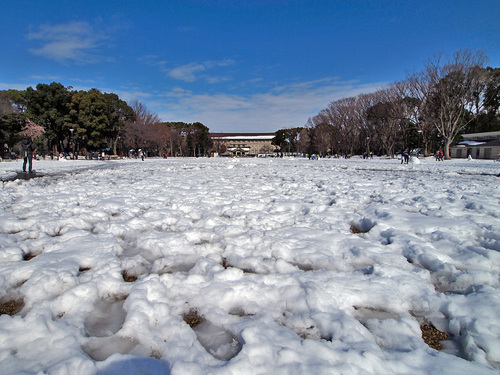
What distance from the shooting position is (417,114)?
31.5 meters

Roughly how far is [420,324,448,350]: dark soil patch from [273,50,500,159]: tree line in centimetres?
3181

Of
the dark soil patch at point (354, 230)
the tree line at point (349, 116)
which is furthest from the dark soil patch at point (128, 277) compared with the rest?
the tree line at point (349, 116)

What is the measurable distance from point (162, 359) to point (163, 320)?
0.31 m

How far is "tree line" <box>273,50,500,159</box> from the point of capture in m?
26.3

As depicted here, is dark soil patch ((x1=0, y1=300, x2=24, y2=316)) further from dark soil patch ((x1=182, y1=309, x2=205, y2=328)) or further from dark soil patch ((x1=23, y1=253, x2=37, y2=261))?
dark soil patch ((x1=182, y1=309, x2=205, y2=328))

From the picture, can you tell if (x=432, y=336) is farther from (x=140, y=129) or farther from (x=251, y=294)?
(x=140, y=129)

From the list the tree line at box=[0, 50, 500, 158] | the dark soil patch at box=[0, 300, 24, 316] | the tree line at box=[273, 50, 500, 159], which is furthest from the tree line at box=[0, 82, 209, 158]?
the dark soil patch at box=[0, 300, 24, 316]

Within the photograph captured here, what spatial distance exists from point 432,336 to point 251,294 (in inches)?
43.8

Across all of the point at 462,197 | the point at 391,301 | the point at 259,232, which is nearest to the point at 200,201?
the point at 259,232

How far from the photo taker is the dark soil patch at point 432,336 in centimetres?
150

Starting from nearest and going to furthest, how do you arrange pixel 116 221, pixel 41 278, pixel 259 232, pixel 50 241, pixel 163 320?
pixel 163 320
pixel 41 278
pixel 50 241
pixel 259 232
pixel 116 221

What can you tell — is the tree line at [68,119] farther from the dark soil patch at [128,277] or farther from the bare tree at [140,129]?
the dark soil patch at [128,277]

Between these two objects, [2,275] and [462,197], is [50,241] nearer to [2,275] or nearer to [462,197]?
[2,275]

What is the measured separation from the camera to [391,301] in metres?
1.85
